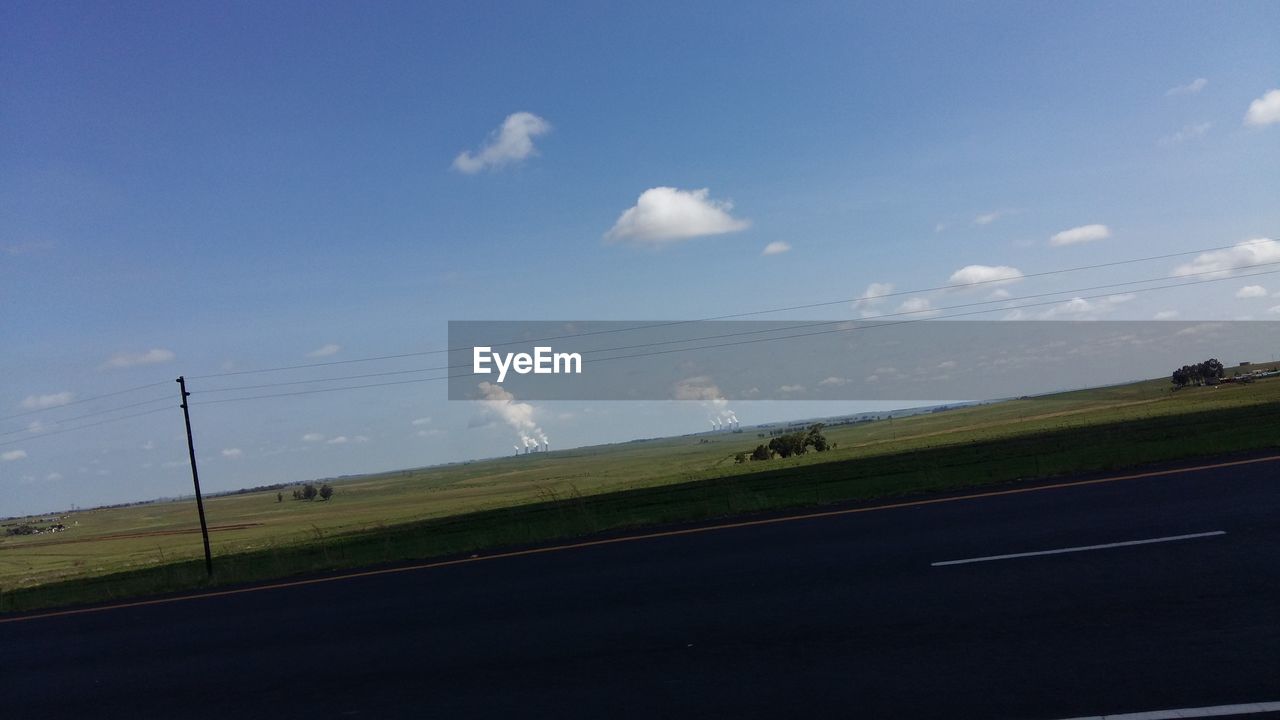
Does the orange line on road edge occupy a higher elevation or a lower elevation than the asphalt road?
lower

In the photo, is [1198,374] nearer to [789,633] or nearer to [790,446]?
[790,446]

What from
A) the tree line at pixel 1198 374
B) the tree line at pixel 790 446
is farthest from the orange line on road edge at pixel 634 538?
the tree line at pixel 1198 374

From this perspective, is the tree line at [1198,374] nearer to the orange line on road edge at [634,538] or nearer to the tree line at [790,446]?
the tree line at [790,446]

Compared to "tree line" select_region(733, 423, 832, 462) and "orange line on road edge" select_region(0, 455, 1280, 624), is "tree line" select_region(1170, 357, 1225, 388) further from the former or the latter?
"orange line on road edge" select_region(0, 455, 1280, 624)

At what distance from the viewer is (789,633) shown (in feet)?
23.9

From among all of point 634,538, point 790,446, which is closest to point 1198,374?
point 790,446

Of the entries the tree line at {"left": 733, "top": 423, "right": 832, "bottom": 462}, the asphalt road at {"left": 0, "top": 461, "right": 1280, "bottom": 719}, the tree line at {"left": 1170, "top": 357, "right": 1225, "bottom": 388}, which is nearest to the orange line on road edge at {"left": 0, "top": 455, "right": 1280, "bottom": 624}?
the asphalt road at {"left": 0, "top": 461, "right": 1280, "bottom": 719}

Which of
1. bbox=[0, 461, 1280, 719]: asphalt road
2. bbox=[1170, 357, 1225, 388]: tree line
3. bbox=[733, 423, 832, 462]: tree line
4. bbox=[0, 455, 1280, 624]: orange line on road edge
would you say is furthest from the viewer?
bbox=[1170, 357, 1225, 388]: tree line

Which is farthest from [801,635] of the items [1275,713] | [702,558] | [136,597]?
[136,597]

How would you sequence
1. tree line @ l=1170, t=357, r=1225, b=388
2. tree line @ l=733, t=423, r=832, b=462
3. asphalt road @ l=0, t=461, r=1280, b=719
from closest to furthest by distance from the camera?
1. asphalt road @ l=0, t=461, r=1280, b=719
2. tree line @ l=733, t=423, r=832, b=462
3. tree line @ l=1170, t=357, r=1225, b=388

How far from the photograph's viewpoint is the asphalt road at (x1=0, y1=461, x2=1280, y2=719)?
18.7 ft

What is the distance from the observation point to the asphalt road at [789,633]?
5.69 m

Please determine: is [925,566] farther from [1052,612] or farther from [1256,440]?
[1256,440]

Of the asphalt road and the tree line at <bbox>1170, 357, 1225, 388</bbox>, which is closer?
the asphalt road
